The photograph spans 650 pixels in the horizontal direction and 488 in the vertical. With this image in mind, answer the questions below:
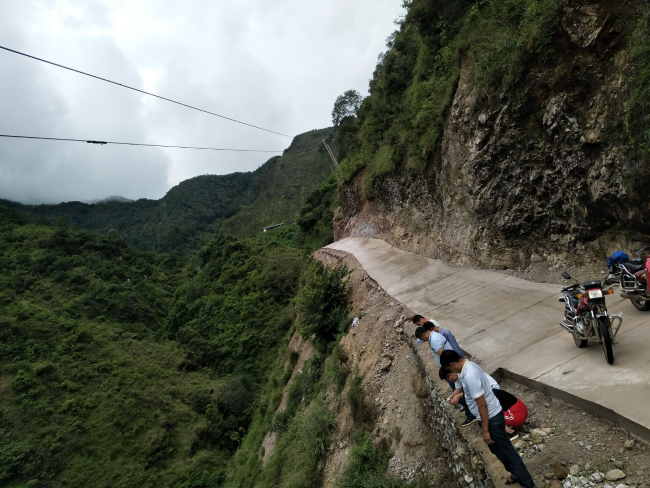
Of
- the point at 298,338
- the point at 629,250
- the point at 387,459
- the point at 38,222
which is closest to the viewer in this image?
the point at 387,459

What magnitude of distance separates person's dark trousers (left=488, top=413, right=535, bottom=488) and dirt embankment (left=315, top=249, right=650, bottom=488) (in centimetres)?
22

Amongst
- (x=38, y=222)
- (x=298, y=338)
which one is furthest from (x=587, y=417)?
(x=38, y=222)

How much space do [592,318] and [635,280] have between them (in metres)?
1.35

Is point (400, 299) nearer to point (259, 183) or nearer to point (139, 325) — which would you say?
point (139, 325)

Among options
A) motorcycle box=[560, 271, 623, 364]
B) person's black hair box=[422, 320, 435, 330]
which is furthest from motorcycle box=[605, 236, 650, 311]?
person's black hair box=[422, 320, 435, 330]

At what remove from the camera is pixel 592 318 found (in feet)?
13.5

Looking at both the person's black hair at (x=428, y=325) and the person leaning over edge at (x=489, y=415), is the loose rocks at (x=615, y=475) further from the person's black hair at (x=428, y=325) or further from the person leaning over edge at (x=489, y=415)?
the person's black hair at (x=428, y=325)

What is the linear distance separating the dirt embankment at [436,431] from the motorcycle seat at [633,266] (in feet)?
7.56

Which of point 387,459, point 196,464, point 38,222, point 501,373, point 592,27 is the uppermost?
point 38,222

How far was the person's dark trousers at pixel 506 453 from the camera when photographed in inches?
105

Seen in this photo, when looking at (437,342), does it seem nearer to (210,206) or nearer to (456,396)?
(456,396)

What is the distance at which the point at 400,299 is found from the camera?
9172 millimetres

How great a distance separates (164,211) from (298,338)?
318 ft

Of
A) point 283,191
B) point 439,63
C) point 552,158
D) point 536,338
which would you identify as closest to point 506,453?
point 536,338
